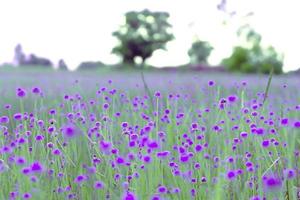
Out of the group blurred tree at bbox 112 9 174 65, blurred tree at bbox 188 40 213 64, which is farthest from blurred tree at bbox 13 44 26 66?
blurred tree at bbox 188 40 213 64

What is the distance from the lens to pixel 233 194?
1.84 metres

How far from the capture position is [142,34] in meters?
36.8

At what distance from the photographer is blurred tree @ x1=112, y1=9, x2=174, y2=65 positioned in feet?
120

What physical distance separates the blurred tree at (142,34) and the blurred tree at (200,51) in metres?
4.03

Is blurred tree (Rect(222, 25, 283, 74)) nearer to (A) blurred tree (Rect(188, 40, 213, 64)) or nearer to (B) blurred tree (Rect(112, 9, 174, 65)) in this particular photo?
(B) blurred tree (Rect(112, 9, 174, 65))

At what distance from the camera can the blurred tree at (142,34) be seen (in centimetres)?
3659

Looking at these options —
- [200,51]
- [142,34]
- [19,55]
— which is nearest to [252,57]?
[142,34]

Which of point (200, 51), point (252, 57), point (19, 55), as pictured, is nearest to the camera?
point (252, 57)

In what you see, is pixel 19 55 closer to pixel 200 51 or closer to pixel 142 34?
pixel 142 34

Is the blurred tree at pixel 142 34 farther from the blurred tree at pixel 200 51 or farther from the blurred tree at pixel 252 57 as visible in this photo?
the blurred tree at pixel 252 57

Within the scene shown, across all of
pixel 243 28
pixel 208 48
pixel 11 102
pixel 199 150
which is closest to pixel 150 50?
pixel 208 48

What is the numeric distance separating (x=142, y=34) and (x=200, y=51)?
638cm

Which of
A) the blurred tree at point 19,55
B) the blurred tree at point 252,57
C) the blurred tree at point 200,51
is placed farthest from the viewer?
the blurred tree at point 200,51

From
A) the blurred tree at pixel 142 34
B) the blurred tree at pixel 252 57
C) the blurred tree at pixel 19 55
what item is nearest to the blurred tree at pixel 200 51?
the blurred tree at pixel 142 34
